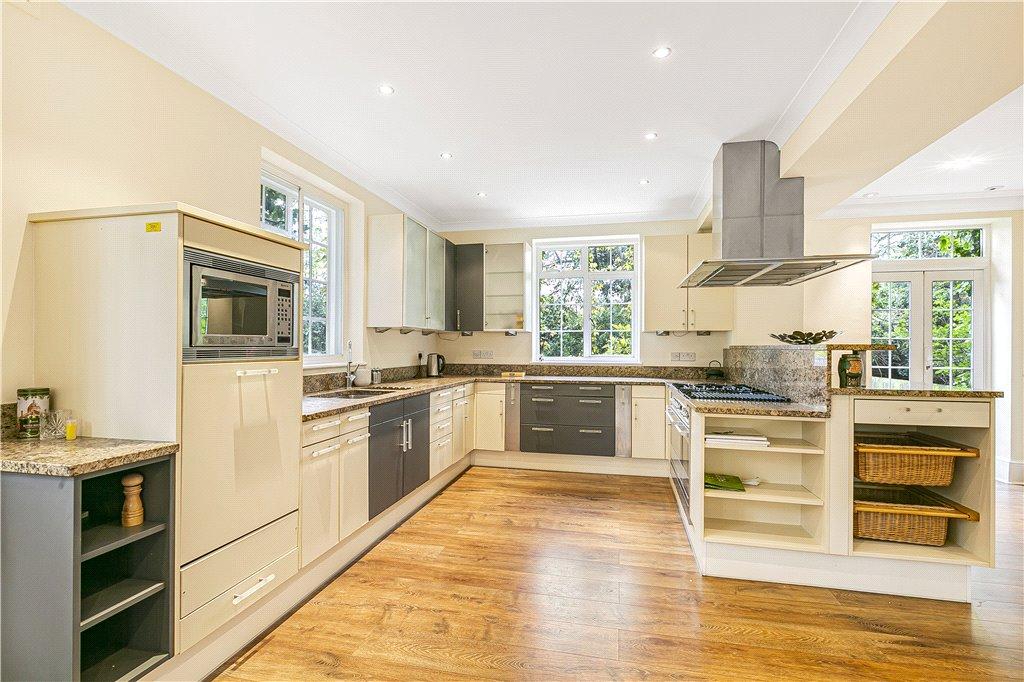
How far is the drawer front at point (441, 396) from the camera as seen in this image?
3.96m

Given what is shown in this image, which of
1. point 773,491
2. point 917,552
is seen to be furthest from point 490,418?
point 917,552

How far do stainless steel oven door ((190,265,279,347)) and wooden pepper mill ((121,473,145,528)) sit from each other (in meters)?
0.49

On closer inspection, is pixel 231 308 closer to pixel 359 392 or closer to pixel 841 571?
pixel 359 392

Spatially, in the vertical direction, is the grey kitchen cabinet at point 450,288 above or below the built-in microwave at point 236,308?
above

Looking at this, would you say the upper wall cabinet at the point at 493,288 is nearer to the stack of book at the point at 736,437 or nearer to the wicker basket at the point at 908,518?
the stack of book at the point at 736,437

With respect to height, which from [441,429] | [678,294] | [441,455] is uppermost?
[678,294]

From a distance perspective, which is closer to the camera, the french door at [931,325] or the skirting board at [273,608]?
the skirting board at [273,608]

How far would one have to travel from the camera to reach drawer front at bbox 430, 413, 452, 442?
3.93m

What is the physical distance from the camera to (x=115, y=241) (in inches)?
66.9

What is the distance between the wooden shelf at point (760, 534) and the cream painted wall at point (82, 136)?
3251 millimetres

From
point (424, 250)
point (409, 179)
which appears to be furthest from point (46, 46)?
point (424, 250)

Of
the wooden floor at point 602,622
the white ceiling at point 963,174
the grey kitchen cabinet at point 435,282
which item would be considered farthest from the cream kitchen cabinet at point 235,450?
the white ceiling at point 963,174

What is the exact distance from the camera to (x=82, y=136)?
1.91 meters

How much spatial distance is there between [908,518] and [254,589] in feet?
10.6
